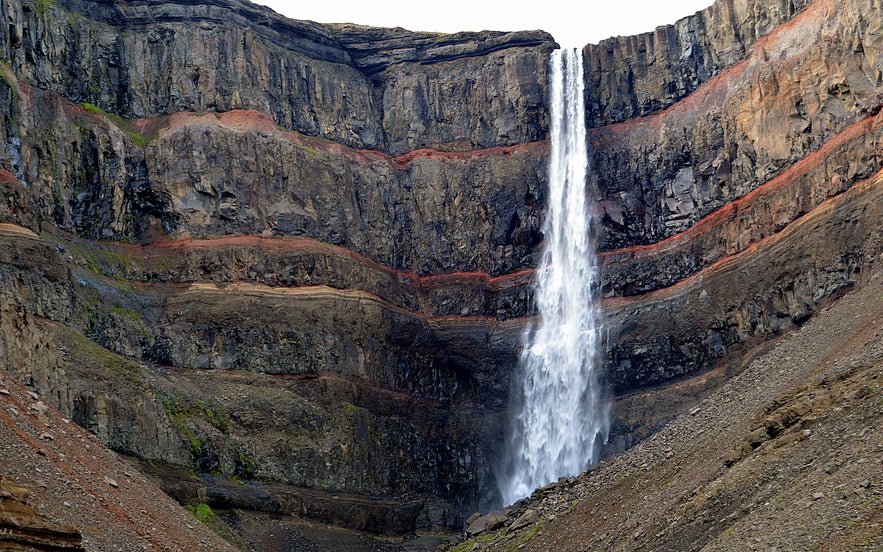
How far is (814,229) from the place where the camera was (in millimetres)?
43812

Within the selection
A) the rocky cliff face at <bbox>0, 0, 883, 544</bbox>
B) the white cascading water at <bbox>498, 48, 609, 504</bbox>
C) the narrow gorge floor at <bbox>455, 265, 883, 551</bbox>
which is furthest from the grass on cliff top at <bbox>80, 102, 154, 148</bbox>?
the narrow gorge floor at <bbox>455, 265, 883, 551</bbox>

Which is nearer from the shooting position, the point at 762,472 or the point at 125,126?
the point at 762,472

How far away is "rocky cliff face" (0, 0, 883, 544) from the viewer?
42844 millimetres

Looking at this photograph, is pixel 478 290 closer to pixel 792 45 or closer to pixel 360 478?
pixel 360 478

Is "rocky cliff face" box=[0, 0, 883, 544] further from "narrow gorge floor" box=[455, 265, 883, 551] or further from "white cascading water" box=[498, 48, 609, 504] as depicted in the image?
"narrow gorge floor" box=[455, 265, 883, 551]

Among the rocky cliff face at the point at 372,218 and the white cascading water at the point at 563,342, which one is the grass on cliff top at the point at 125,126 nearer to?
the rocky cliff face at the point at 372,218

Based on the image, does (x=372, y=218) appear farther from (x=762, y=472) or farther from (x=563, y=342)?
(x=762, y=472)

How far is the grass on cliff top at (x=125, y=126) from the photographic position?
51500 millimetres

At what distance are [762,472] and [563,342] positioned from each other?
1045 inches

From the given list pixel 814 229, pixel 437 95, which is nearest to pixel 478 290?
pixel 437 95

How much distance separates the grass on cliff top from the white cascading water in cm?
2095

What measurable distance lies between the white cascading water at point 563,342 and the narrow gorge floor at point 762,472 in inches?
506

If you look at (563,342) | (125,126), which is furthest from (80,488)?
(563,342)

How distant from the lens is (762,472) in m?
26.2
